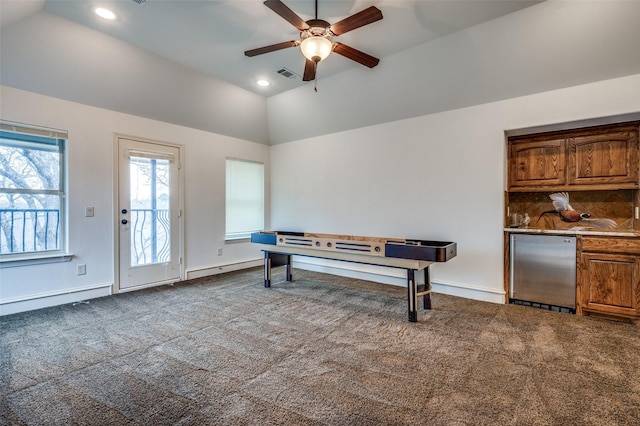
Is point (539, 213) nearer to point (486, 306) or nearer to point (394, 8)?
point (486, 306)

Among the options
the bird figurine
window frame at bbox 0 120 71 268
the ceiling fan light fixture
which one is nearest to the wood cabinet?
the bird figurine

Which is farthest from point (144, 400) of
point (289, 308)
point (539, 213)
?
point (539, 213)

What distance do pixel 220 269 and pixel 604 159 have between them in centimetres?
555

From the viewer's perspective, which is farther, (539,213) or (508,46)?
(539,213)

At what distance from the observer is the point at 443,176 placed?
399 centimetres

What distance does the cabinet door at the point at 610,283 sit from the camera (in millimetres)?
2914

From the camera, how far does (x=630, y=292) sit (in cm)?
292

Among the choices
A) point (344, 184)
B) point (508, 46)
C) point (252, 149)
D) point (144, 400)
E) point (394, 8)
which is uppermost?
point (394, 8)

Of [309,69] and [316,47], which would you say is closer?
[316,47]

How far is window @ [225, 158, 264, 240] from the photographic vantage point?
5.36 m

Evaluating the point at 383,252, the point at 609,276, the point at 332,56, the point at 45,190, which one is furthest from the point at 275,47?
the point at 609,276

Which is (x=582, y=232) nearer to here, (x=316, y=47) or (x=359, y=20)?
(x=359, y=20)

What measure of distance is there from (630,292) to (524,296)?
902 mm

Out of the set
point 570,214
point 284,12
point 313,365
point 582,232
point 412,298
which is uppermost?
point 284,12
